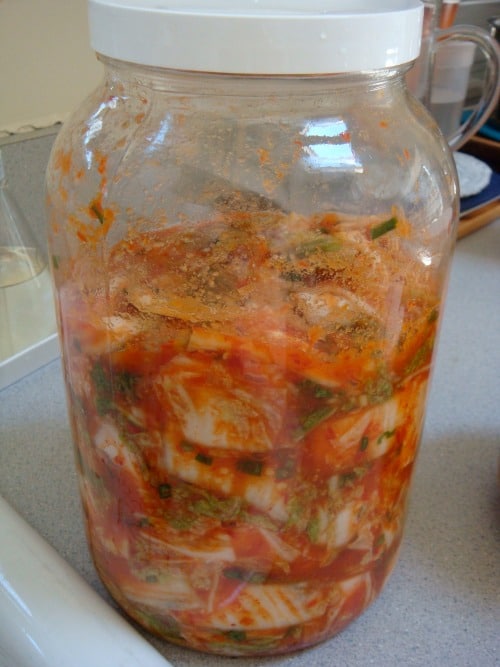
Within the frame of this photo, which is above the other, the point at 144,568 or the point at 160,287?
the point at 160,287

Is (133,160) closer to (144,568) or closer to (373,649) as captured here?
(144,568)

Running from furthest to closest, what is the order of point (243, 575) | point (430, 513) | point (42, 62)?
1. point (42, 62)
2. point (430, 513)
3. point (243, 575)

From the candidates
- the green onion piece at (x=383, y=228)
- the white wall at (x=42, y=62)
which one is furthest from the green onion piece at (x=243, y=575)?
the white wall at (x=42, y=62)

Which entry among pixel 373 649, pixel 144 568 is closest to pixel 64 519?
pixel 144 568

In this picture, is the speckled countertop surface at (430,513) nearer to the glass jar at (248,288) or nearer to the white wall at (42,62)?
the glass jar at (248,288)

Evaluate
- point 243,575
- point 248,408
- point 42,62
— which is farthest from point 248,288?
point 42,62

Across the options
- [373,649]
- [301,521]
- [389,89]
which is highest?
[389,89]

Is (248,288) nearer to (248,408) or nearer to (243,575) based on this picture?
(248,408)
